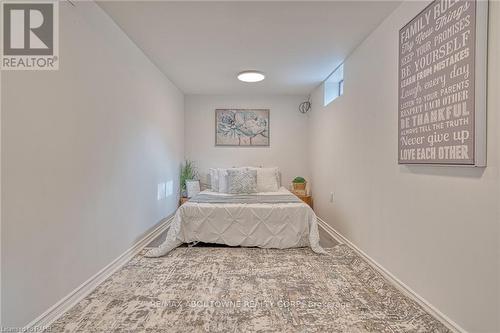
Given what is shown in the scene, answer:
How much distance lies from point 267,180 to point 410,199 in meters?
2.71

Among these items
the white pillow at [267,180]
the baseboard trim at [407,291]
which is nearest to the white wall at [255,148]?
the white pillow at [267,180]

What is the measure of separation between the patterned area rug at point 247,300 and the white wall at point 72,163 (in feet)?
1.02

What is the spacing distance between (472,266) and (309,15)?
7.04 feet

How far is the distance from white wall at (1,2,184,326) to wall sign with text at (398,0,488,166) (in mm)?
2416

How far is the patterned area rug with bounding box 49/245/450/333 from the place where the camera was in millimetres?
1747

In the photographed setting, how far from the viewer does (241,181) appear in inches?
170

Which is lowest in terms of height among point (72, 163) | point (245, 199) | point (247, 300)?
point (247, 300)

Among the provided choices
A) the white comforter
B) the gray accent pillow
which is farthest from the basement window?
the white comforter

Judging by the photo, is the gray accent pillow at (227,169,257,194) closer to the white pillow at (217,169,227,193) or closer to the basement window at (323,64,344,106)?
the white pillow at (217,169,227,193)

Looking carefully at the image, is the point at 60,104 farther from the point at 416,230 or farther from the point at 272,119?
the point at 272,119

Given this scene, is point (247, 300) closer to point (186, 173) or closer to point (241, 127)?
point (186, 173)

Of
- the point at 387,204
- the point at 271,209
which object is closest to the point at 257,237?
the point at 271,209

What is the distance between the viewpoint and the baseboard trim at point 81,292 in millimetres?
1664

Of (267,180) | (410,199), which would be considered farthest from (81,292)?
(267,180)
